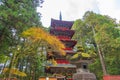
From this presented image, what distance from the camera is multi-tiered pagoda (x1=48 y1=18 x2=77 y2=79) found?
21969mm

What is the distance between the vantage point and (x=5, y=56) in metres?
17.2

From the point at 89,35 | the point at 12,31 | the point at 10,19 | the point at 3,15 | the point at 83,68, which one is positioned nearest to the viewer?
the point at 83,68

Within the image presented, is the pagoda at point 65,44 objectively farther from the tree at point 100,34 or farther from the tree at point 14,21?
the tree at point 14,21

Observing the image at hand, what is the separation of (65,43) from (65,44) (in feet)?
0.42

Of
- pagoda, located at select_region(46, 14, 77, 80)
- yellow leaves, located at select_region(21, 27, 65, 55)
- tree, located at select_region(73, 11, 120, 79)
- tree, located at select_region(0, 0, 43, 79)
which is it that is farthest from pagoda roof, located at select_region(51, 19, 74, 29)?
yellow leaves, located at select_region(21, 27, 65, 55)

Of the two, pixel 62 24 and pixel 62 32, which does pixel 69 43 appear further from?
pixel 62 24

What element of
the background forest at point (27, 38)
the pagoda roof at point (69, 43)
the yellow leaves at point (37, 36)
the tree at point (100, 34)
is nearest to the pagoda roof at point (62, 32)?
the tree at point (100, 34)

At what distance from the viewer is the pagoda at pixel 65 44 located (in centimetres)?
2195

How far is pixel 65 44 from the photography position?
26.0 meters

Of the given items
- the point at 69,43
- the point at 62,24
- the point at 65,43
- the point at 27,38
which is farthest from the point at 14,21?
the point at 62,24

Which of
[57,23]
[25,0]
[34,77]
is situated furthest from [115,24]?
[25,0]

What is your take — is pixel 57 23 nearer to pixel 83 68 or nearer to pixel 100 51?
pixel 100 51

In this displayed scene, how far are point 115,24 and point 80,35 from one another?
554 cm

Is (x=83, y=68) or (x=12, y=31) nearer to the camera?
Result: (x=83, y=68)
